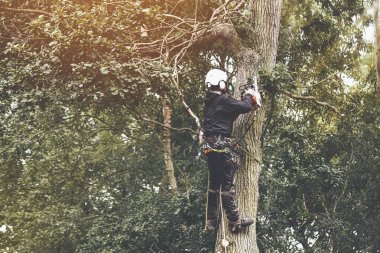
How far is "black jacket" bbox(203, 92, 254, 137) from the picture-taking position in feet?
16.4

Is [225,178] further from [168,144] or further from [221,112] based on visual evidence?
[168,144]

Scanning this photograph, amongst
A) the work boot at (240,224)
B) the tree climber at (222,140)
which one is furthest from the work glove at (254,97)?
the work boot at (240,224)

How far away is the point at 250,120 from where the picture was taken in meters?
5.59

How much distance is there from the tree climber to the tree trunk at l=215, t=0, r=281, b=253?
0.16 m

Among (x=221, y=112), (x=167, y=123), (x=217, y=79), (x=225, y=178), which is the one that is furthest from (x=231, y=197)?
(x=167, y=123)

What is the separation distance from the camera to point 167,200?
10867 millimetres

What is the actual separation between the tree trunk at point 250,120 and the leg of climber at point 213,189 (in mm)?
171

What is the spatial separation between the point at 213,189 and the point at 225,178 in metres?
0.23

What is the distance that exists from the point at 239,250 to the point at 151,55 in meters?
3.00

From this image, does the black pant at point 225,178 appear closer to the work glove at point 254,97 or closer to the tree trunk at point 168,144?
the work glove at point 254,97

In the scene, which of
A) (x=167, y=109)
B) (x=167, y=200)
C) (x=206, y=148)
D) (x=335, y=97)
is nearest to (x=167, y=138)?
(x=167, y=109)

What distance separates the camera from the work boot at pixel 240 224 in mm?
5102

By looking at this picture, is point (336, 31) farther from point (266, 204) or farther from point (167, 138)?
point (167, 138)

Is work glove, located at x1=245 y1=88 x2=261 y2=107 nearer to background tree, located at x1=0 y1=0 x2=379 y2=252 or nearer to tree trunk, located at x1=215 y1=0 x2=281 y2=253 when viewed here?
background tree, located at x1=0 y1=0 x2=379 y2=252
